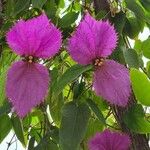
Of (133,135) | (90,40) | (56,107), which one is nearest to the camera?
(90,40)

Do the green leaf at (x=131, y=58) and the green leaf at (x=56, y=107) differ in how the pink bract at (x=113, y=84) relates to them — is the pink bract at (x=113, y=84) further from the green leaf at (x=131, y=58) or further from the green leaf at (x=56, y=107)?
the green leaf at (x=56, y=107)

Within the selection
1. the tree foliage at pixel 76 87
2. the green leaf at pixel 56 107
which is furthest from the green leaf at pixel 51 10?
the green leaf at pixel 56 107

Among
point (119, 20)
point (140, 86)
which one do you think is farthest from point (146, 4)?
point (140, 86)

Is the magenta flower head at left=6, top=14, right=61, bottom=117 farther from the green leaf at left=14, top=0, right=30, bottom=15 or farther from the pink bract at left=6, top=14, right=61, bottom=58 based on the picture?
the green leaf at left=14, top=0, right=30, bottom=15

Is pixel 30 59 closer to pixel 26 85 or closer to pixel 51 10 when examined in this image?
pixel 26 85

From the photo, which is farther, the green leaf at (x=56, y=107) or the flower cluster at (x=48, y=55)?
the green leaf at (x=56, y=107)

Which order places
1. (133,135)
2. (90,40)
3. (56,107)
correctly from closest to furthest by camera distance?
(90,40), (133,135), (56,107)
